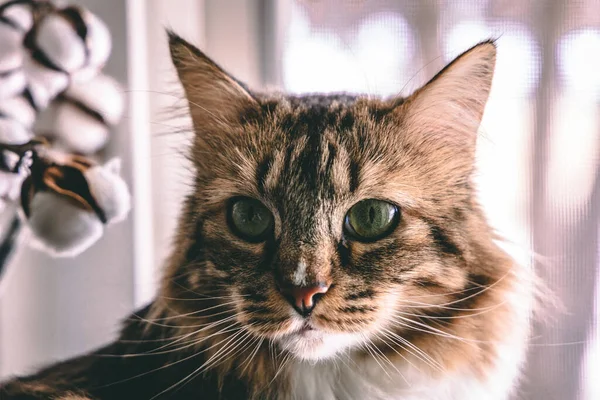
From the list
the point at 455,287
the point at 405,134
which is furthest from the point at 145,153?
the point at 455,287

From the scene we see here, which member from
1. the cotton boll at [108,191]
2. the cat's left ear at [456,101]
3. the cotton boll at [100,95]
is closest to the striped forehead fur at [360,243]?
the cat's left ear at [456,101]

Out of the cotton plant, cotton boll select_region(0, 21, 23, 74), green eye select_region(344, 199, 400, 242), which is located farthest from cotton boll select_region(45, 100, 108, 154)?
green eye select_region(344, 199, 400, 242)

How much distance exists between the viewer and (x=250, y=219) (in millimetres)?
916

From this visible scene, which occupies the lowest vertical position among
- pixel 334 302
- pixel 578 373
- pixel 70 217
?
pixel 578 373

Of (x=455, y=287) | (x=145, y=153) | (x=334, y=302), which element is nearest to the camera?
(x=334, y=302)

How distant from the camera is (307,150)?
2.93 feet

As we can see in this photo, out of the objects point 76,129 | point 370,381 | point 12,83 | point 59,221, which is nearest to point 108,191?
point 59,221

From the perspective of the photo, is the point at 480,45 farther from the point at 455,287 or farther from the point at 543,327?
the point at 543,327

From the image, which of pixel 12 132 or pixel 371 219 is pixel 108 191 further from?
pixel 371 219

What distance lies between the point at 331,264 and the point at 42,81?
2.39ft

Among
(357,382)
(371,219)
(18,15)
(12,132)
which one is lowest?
(357,382)

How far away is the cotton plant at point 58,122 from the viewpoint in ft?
3.27

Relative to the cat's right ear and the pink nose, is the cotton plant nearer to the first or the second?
the cat's right ear

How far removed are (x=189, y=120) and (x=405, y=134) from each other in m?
0.42
